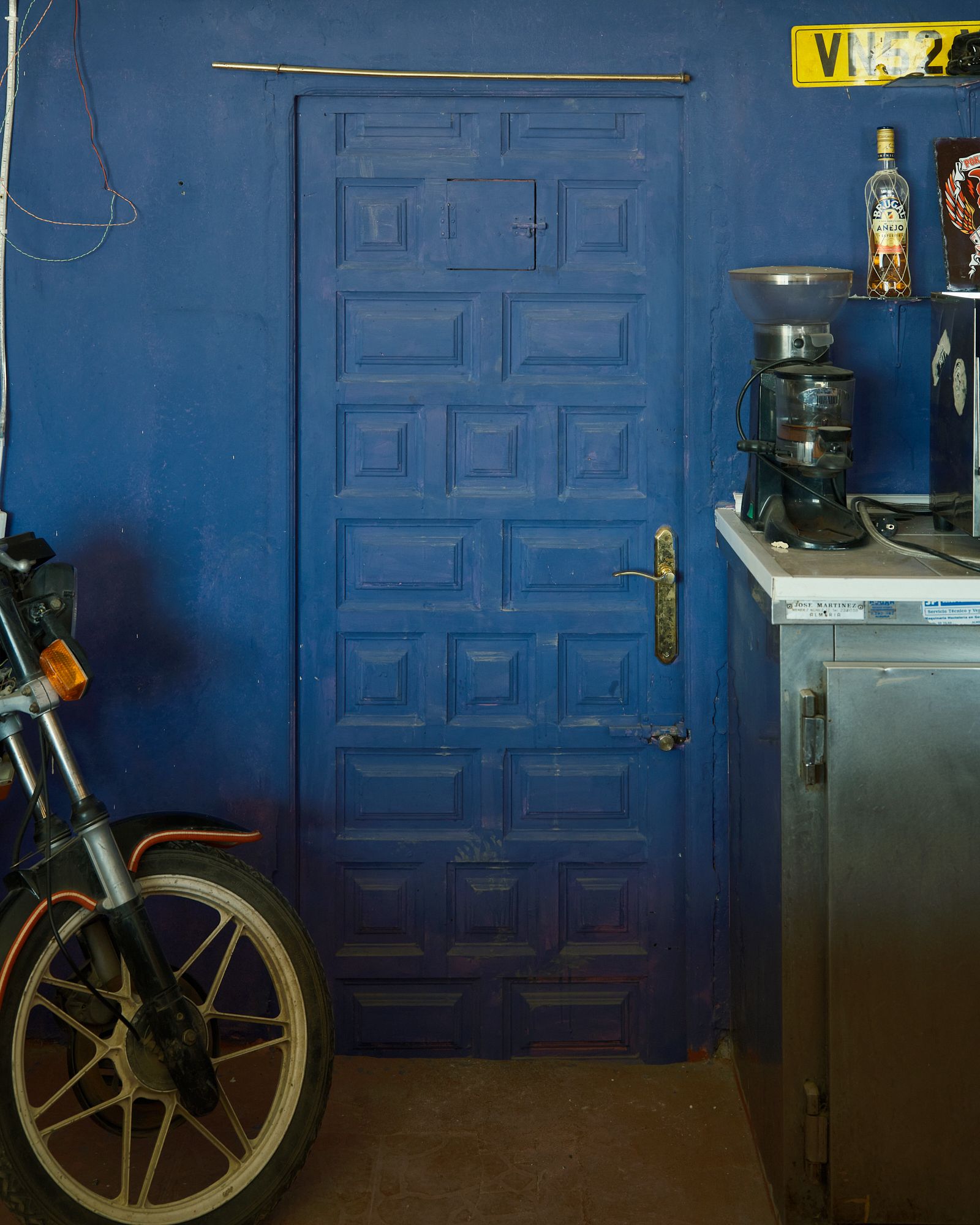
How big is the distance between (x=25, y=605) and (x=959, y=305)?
202cm

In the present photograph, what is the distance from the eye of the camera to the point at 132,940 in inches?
94.7

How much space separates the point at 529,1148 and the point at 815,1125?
73 centimetres

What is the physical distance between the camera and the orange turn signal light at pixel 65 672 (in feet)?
7.93

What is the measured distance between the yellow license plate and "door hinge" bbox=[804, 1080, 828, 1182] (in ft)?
7.53

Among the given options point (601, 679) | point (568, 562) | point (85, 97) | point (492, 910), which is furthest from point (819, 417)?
point (85, 97)

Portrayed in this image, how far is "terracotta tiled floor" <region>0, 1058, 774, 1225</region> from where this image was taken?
8.78 ft

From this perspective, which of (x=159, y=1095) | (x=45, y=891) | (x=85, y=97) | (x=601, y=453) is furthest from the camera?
(x=601, y=453)

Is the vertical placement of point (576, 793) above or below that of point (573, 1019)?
above

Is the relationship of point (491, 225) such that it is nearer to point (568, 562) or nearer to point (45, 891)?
point (568, 562)

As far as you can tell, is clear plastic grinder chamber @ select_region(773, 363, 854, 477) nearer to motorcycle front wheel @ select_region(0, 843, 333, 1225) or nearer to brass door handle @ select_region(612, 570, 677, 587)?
brass door handle @ select_region(612, 570, 677, 587)

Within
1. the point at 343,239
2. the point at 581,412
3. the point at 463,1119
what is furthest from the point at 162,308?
the point at 463,1119

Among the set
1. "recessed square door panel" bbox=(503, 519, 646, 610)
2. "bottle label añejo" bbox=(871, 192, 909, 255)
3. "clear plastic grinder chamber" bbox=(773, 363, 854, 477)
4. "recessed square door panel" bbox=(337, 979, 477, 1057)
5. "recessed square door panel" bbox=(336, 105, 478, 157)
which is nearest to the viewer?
"clear plastic grinder chamber" bbox=(773, 363, 854, 477)

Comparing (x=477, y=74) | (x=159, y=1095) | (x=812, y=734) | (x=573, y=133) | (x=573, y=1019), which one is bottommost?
(x=573, y=1019)

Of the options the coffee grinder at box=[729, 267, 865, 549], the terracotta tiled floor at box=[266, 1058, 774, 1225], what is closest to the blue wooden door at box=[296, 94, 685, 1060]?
the terracotta tiled floor at box=[266, 1058, 774, 1225]
